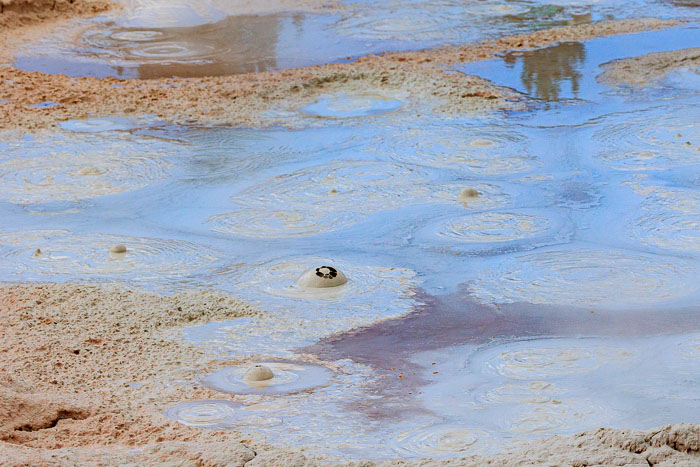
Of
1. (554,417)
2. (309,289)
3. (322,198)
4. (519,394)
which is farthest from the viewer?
(322,198)

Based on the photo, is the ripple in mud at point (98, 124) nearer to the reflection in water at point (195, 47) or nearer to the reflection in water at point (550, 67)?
the reflection in water at point (195, 47)

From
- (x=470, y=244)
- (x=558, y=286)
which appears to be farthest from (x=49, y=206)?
(x=558, y=286)

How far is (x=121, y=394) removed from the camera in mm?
4133

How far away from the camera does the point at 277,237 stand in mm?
6387

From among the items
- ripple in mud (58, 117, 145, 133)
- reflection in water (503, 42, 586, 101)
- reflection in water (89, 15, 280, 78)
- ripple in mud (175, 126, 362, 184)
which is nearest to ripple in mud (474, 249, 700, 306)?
ripple in mud (175, 126, 362, 184)

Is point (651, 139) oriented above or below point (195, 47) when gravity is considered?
below

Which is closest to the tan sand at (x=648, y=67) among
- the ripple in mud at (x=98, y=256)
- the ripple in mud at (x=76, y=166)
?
the ripple in mud at (x=76, y=166)

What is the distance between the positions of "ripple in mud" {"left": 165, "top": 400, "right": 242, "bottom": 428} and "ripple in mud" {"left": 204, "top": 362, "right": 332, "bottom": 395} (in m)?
0.18

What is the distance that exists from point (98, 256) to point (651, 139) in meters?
4.79

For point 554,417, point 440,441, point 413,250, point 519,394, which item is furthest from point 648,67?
point 440,441

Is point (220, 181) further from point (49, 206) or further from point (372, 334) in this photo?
point (372, 334)

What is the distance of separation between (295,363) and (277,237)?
1.92m

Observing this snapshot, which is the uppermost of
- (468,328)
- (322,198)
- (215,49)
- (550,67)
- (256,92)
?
(215,49)

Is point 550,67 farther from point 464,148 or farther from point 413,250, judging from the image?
point 413,250
